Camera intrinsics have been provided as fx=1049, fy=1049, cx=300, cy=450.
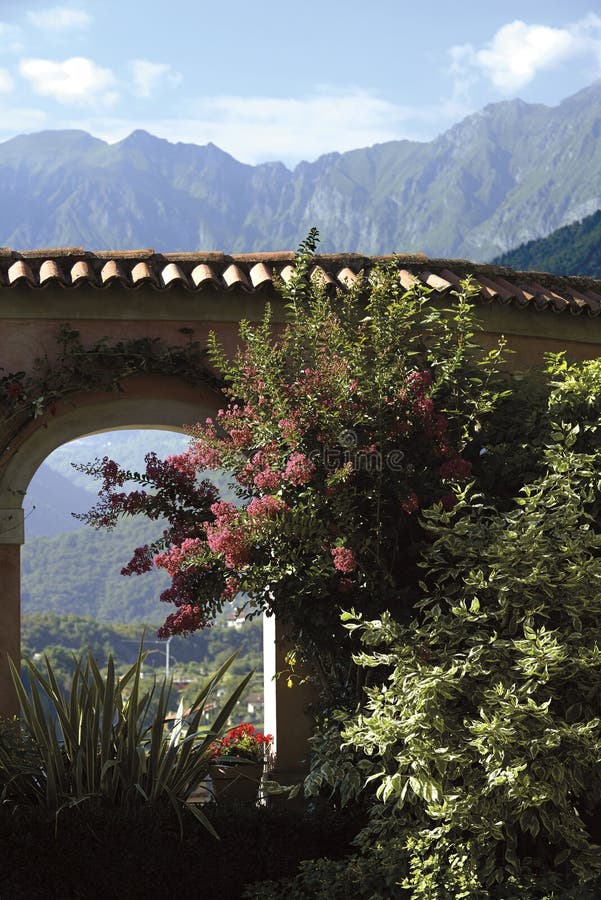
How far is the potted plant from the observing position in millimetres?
6859

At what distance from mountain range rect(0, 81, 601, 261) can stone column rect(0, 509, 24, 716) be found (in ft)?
300

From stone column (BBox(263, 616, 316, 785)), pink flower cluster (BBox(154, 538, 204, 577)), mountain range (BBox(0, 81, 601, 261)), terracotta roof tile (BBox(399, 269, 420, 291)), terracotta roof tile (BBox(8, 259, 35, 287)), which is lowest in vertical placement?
stone column (BBox(263, 616, 316, 785))

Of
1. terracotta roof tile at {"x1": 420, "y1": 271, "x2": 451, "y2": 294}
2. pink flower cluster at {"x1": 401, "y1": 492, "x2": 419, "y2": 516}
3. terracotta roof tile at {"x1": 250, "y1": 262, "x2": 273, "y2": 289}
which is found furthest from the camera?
terracotta roof tile at {"x1": 420, "y1": 271, "x2": 451, "y2": 294}

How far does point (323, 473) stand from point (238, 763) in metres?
2.41

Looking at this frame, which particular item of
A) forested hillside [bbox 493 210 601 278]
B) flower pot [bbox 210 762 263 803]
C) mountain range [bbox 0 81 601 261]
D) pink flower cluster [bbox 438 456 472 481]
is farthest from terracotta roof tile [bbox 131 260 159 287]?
mountain range [bbox 0 81 601 261]

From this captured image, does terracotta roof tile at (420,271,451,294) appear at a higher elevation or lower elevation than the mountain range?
lower

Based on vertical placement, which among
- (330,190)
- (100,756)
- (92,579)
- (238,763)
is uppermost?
(330,190)

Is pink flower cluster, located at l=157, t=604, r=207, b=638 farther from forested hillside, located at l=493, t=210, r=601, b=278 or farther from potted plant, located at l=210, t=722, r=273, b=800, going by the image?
forested hillside, located at l=493, t=210, r=601, b=278

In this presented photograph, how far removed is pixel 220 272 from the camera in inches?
292

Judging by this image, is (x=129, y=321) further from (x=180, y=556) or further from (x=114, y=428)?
(x=180, y=556)

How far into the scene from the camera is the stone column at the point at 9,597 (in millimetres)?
7117

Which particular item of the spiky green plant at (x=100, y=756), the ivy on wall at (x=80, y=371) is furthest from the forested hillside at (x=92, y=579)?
the spiky green plant at (x=100, y=756)

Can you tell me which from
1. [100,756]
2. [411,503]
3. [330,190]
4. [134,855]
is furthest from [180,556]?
[330,190]

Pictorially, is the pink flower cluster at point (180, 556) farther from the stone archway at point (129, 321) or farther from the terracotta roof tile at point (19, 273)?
the terracotta roof tile at point (19, 273)
